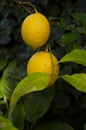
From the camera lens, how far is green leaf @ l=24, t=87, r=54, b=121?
0.85 metres

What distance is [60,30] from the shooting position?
119 cm

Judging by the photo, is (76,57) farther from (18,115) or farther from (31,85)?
(18,115)

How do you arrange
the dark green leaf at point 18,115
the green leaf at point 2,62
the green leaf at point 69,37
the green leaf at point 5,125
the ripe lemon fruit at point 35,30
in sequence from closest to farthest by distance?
the green leaf at point 5,125 → the ripe lemon fruit at point 35,30 → the dark green leaf at point 18,115 → the green leaf at point 69,37 → the green leaf at point 2,62

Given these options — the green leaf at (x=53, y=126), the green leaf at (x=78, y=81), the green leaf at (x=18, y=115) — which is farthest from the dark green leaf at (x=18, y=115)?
the green leaf at (x=78, y=81)

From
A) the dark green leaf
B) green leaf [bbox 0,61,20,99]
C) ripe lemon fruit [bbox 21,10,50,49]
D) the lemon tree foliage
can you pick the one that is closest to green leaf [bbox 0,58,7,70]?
the lemon tree foliage

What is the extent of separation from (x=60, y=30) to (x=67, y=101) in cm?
24

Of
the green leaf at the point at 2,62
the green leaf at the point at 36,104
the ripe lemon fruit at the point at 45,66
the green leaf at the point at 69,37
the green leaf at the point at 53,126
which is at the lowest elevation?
the green leaf at the point at 2,62

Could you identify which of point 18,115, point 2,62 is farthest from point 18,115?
point 2,62

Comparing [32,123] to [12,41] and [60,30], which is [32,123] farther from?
[12,41]

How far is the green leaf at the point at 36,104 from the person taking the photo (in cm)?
85

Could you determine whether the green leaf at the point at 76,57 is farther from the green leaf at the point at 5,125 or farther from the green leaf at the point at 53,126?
the green leaf at the point at 53,126

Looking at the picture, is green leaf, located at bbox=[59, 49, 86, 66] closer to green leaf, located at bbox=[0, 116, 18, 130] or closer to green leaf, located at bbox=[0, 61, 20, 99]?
green leaf, located at bbox=[0, 116, 18, 130]

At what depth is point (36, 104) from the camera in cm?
87

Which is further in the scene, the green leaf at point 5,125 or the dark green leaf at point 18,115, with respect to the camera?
the dark green leaf at point 18,115
